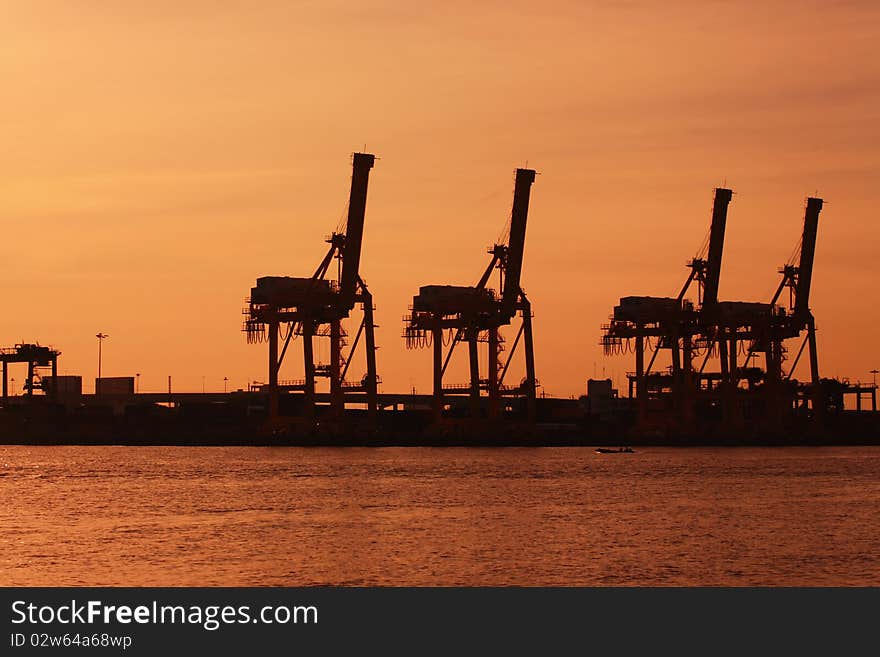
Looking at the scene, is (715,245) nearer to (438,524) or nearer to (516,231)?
(516,231)

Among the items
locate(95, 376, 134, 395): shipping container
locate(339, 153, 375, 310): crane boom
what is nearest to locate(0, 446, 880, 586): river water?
locate(339, 153, 375, 310): crane boom

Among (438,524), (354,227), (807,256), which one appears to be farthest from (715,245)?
(438,524)

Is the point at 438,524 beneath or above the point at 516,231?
beneath

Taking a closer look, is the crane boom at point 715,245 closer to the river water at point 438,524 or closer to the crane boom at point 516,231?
the crane boom at point 516,231

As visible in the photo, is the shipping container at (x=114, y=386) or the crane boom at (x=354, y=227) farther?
the shipping container at (x=114, y=386)

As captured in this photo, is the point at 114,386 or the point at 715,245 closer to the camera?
the point at 715,245

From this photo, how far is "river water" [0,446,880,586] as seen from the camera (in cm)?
4106

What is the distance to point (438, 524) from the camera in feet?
177

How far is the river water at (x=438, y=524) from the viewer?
41062 mm

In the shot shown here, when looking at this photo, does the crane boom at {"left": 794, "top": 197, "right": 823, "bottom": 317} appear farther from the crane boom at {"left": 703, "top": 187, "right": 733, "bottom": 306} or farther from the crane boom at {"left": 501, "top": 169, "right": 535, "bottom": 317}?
the crane boom at {"left": 501, "top": 169, "right": 535, "bottom": 317}

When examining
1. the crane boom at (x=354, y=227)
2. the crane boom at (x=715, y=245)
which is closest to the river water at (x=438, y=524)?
the crane boom at (x=354, y=227)
